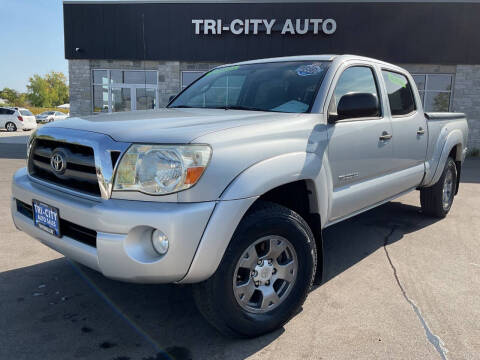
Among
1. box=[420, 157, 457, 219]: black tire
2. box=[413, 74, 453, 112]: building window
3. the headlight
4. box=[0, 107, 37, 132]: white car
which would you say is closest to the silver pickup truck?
the headlight

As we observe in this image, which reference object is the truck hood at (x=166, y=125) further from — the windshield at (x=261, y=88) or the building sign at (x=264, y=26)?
the building sign at (x=264, y=26)

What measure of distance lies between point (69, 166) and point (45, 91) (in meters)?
100

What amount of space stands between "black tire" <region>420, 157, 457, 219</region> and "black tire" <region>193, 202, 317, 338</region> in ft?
10.4

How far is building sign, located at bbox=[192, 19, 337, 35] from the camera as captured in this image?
1523cm

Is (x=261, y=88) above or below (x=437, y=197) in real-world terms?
above

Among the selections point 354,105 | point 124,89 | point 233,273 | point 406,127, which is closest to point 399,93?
point 406,127

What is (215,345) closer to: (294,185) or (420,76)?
(294,185)

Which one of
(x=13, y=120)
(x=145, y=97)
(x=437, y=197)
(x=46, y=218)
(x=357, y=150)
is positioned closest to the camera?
(x=46, y=218)

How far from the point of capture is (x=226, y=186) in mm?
2184

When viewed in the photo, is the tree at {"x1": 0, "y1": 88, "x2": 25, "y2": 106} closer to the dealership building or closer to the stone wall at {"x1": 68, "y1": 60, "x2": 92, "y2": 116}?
the stone wall at {"x1": 68, "y1": 60, "x2": 92, "y2": 116}

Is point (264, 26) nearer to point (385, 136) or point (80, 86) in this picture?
point (80, 86)

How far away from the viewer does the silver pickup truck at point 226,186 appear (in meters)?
2.10

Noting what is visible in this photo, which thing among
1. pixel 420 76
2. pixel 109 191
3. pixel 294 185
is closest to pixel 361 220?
pixel 294 185

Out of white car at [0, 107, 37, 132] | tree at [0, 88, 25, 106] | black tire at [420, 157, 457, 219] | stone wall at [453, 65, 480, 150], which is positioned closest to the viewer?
black tire at [420, 157, 457, 219]
